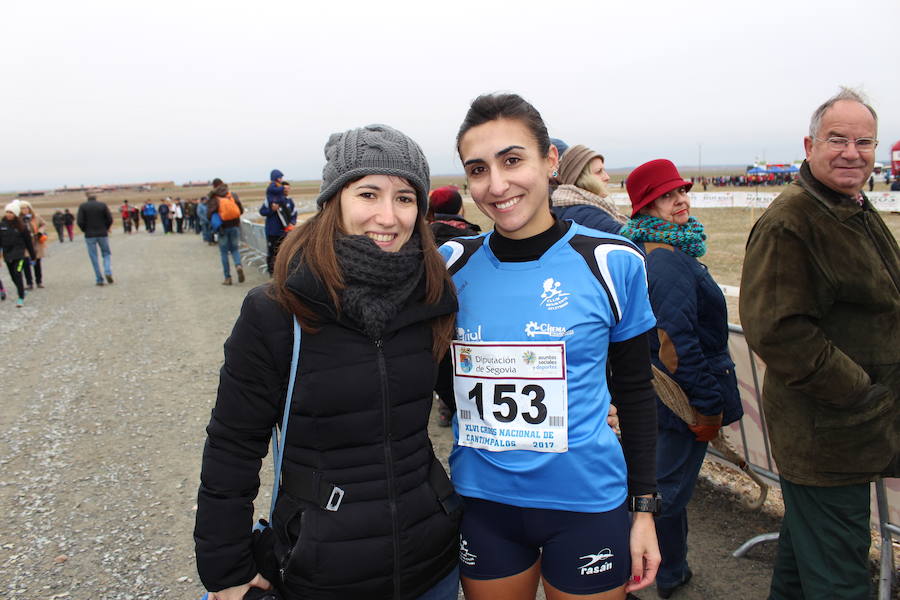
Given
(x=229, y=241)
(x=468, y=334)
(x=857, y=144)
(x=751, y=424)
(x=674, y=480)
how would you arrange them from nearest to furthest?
(x=468, y=334) → (x=857, y=144) → (x=674, y=480) → (x=751, y=424) → (x=229, y=241)

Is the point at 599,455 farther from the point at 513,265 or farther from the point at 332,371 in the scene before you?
the point at 332,371

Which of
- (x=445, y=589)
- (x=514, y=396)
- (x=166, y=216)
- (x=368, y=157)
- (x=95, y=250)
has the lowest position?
(x=445, y=589)

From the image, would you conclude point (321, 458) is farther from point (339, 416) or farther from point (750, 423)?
point (750, 423)

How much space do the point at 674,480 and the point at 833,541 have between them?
766 millimetres

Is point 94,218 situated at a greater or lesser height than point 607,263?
greater

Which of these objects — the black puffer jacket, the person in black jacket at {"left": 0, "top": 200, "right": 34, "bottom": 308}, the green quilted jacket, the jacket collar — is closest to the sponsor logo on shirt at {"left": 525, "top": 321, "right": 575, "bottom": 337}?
the black puffer jacket

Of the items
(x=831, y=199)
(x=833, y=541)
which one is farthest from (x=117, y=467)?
(x=831, y=199)

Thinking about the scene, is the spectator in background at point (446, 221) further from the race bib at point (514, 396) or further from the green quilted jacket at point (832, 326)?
the race bib at point (514, 396)

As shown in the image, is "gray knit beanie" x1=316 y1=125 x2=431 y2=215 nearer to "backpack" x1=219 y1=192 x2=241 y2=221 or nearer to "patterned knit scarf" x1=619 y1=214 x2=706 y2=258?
"patterned knit scarf" x1=619 y1=214 x2=706 y2=258

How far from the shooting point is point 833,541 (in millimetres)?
2211

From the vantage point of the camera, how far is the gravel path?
3283 millimetres

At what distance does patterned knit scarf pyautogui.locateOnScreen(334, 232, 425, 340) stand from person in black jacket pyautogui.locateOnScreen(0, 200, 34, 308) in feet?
42.5

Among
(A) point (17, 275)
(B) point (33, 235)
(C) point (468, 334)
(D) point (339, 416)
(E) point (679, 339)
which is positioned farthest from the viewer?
(B) point (33, 235)

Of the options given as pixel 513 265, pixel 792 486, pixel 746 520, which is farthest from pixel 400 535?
pixel 746 520
